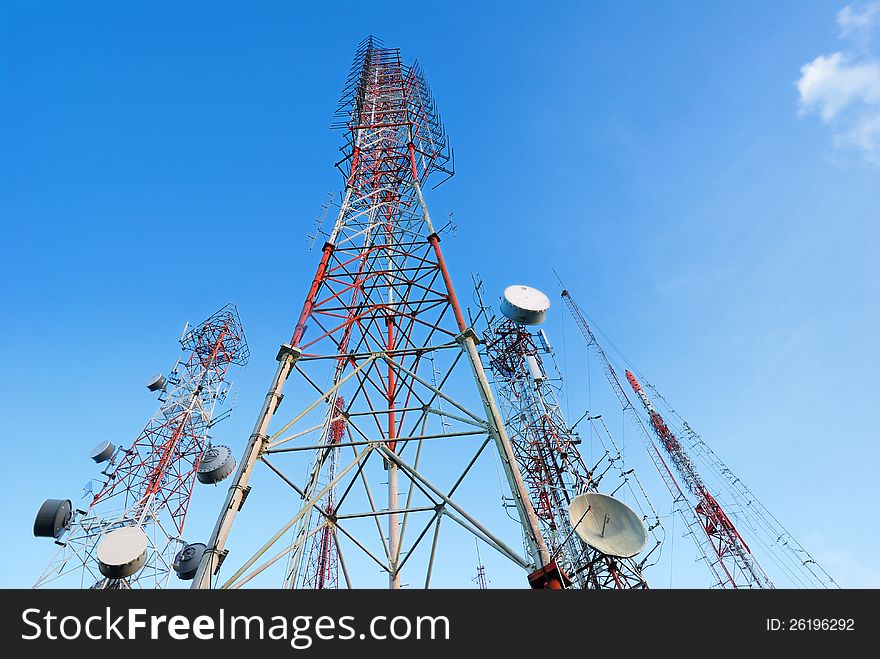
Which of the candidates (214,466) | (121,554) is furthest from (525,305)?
(121,554)

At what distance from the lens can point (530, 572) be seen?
649 cm

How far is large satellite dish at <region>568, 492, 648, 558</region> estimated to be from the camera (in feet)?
40.2

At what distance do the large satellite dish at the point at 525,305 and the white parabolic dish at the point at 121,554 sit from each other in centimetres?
1836

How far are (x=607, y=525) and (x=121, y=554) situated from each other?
16892mm

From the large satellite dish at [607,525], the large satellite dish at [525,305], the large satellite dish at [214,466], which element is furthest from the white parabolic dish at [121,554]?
the large satellite dish at [525,305]

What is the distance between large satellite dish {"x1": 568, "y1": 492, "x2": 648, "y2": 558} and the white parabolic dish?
1557cm

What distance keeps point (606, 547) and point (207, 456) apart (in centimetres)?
2134

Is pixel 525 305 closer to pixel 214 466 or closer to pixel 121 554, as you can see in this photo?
pixel 214 466

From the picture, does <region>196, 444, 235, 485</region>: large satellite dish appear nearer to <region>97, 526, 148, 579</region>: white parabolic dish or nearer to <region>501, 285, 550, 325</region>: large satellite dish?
<region>97, 526, 148, 579</region>: white parabolic dish
